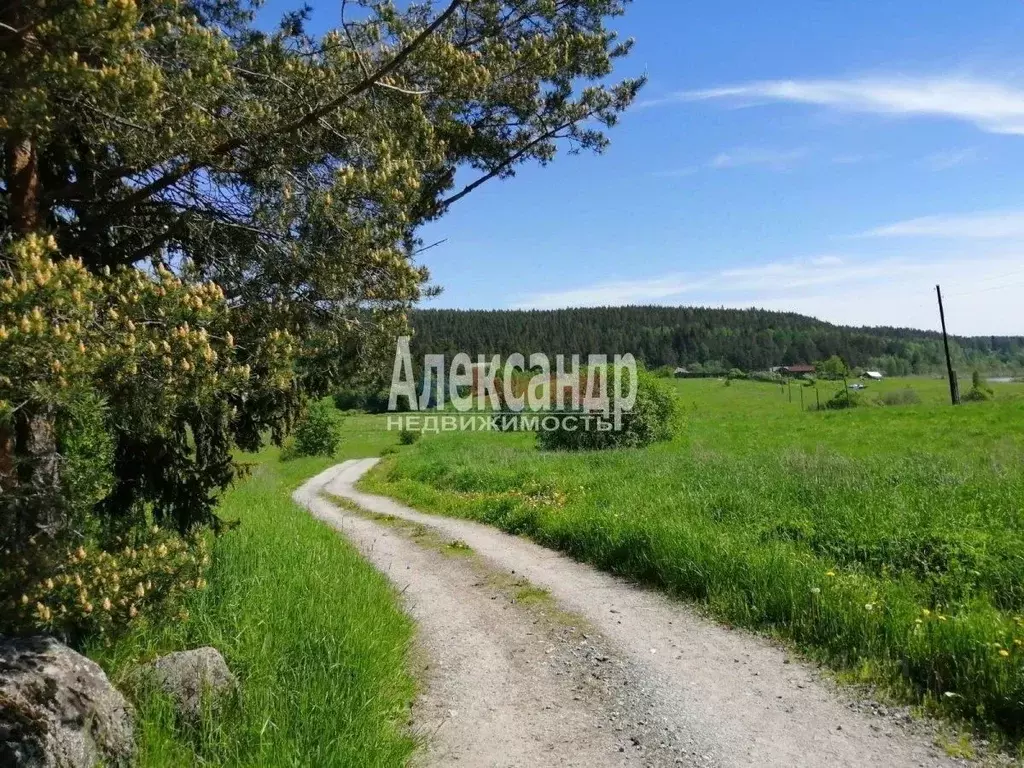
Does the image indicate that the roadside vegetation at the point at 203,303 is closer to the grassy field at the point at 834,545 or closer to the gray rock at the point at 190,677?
the gray rock at the point at 190,677

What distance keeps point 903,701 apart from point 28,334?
227 inches

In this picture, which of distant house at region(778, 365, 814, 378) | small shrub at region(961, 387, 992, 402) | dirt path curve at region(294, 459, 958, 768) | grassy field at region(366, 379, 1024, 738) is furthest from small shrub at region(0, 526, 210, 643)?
distant house at region(778, 365, 814, 378)

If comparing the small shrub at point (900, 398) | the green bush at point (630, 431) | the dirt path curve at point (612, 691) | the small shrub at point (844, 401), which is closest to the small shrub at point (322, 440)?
the green bush at point (630, 431)

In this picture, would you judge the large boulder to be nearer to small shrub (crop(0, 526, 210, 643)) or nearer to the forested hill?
small shrub (crop(0, 526, 210, 643))

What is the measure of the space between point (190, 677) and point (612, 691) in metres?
3.04

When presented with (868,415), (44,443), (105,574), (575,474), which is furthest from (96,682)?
(868,415)

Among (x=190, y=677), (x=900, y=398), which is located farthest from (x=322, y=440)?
(x=190, y=677)

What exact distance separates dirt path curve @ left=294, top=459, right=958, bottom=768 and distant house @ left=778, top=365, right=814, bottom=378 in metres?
96.1

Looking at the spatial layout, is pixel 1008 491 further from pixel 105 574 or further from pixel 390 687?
pixel 105 574

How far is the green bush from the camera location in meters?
28.1

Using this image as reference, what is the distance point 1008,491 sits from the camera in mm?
9203

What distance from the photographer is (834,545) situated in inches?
299

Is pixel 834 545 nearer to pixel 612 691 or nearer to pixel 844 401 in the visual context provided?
pixel 612 691

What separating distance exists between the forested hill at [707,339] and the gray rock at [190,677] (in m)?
79.4
